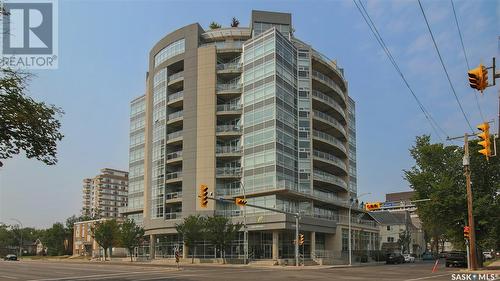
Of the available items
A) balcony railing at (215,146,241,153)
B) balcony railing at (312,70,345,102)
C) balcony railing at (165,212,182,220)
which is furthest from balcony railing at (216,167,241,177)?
balcony railing at (312,70,345,102)

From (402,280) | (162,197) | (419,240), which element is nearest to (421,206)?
(402,280)

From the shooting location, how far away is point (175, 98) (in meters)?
78.9

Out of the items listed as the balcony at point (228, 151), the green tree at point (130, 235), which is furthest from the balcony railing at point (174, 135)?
the green tree at point (130, 235)

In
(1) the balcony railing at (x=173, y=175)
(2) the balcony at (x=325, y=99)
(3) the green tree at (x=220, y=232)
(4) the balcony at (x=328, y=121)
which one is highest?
(2) the balcony at (x=325, y=99)

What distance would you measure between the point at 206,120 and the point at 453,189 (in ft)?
127

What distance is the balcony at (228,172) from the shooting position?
7075 centimetres

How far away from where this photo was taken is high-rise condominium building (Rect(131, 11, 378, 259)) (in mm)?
68438

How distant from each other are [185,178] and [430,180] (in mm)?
37830

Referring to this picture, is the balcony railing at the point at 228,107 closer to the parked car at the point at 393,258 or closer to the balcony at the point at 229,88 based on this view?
the balcony at the point at 229,88

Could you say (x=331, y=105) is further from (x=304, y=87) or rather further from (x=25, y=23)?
(x=25, y=23)

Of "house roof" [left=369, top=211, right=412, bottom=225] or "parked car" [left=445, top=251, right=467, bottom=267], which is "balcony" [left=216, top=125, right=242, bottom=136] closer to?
"parked car" [left=445, top=251, right=467, bottom=267]

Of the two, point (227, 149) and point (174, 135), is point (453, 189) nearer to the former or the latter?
point (227, 149)

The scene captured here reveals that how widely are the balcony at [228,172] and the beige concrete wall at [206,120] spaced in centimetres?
85

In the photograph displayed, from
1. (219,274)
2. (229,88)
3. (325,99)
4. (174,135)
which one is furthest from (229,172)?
(219,274)
